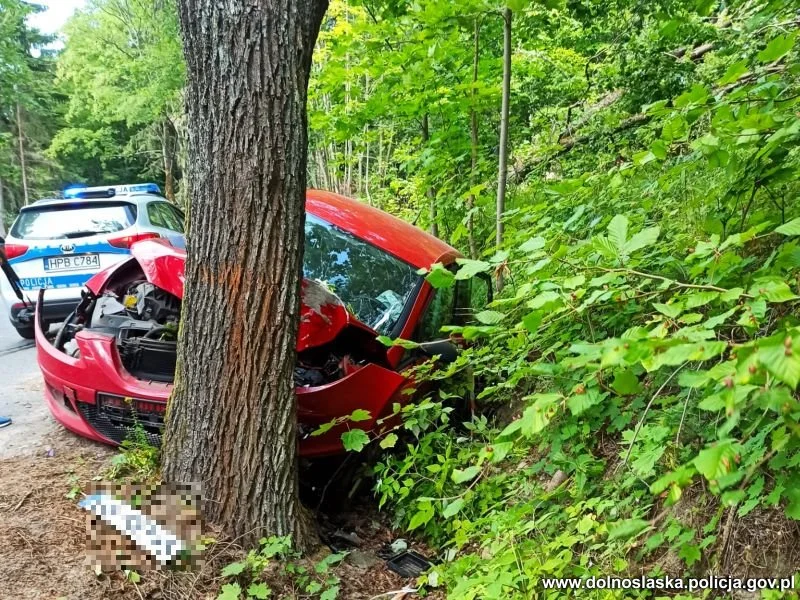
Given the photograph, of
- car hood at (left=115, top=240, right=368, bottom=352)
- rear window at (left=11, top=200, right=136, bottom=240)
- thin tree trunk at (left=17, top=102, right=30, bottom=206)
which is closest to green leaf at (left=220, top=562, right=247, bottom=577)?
car hood at (left=115, top=240, right=368, bottom=352)

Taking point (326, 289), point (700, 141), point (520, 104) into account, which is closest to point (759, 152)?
point (700, 141)

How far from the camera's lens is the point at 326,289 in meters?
3.50

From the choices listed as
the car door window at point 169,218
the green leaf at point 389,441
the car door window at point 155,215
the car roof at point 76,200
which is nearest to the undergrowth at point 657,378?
the green leaf at point 389,441

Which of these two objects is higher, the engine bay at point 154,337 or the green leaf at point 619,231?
the green leaf at point 619,231

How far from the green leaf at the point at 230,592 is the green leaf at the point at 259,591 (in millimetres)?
48

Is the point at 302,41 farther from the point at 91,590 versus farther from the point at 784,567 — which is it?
the point at 784,567

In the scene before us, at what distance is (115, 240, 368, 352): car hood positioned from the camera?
3203 millimetres

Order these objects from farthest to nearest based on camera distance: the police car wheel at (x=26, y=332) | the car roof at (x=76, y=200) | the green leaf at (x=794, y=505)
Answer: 1. the police car wheel at (x=26, y=332)
2. the car roof at (x=76, y=200)
3. the green leaf at (x=794, y=505)

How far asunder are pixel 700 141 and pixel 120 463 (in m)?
3.20

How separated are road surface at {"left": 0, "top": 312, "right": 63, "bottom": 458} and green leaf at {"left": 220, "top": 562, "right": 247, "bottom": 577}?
1.85 m

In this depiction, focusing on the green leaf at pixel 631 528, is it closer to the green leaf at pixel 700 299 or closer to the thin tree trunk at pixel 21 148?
the green leaf at pixel 700 299

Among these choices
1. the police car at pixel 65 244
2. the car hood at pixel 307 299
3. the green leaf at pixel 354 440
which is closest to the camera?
the green leaf at pixel 354 440

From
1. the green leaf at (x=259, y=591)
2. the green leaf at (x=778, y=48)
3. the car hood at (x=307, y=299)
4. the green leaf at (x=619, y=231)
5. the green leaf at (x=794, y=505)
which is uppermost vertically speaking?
the green leaf at (x=778, y=48)

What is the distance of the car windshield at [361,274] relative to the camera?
3.75 m
